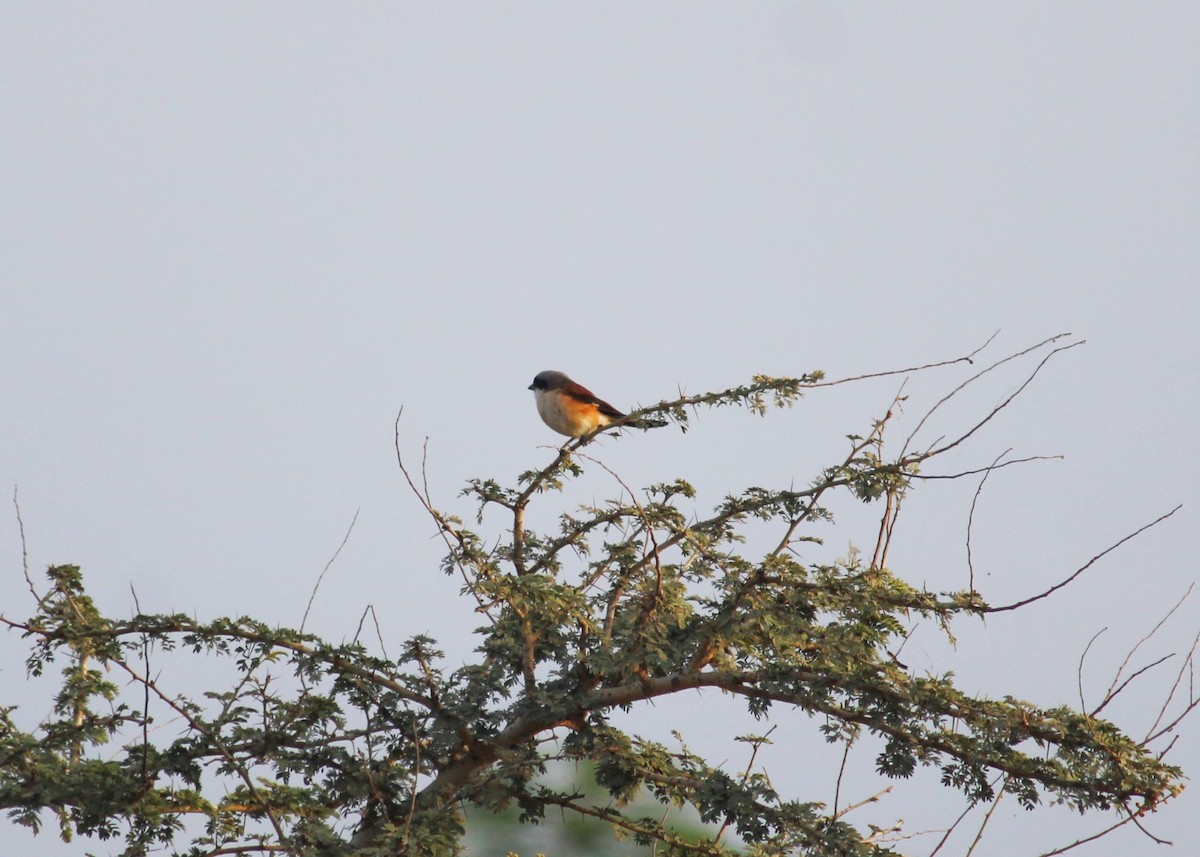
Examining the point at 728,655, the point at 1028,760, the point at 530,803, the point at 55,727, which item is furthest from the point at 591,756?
the point at 55,727

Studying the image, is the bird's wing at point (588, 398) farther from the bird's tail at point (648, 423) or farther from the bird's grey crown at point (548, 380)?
the bird's tail at point (648, 423)

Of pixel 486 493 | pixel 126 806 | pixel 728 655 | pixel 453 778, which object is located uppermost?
pixel 486 493

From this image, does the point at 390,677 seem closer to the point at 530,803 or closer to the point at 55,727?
the point at 530,803

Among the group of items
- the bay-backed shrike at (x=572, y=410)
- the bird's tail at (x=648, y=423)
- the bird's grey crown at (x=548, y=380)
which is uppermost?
the bird's grey crown at (x=548, y=380)

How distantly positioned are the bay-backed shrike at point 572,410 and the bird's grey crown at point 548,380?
0.03 ft

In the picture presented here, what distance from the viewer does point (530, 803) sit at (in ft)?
16.8

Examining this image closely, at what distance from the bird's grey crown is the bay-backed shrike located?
10 mm

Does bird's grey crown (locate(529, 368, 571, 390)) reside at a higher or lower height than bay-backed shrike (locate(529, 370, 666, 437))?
higher

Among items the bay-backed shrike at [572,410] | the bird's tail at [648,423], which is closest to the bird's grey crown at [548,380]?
the bay-backed shrike at [572,410]

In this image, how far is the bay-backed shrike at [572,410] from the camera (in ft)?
26.5

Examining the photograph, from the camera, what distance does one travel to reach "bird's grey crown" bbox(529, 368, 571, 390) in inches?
333

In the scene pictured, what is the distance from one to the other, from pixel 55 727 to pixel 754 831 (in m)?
2.80

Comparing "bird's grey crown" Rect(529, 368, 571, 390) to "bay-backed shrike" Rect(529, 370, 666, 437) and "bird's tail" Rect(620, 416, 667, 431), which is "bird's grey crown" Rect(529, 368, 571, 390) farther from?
"bird's tail" Rect(620, 416, 667, 431)

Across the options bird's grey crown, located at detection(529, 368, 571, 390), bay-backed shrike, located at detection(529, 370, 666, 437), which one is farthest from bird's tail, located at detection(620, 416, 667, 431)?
bird's grey crown, located at detection(529, 368, 571, 390)
